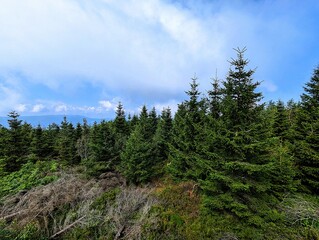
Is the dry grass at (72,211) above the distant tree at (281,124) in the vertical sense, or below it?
below

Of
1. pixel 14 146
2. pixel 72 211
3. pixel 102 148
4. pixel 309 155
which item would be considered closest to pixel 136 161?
pixel 102 148

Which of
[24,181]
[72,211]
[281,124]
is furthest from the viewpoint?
[281,124]

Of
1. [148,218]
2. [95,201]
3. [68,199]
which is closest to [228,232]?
[148,218]

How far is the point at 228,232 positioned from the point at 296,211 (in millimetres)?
3692

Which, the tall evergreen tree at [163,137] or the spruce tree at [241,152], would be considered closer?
the spruce tree at [241,152]

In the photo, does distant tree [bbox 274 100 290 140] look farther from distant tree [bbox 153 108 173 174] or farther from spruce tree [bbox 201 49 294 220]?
spruce tree [bbox 201 49 294 220]

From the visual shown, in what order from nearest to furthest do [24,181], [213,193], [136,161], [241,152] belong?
[241,152] < [213,193] < [24,181] < [136,161]

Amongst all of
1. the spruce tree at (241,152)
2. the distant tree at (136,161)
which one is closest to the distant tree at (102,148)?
the distant tree at (136,161)

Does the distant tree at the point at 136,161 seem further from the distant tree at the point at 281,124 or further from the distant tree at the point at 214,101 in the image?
the distant tree at the point at 281,124

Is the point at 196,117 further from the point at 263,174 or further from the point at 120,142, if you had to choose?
the point at 120,142

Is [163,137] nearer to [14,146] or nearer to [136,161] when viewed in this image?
[136,161]

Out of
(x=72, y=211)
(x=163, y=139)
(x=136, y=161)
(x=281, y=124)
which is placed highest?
(x=281, y=124)

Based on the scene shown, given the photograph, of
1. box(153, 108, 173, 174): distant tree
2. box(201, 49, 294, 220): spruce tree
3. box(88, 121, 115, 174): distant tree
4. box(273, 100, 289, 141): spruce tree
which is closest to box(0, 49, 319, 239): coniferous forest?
box(201, 49, 294, 220): spruce tree

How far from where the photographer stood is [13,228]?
10.5 metres
